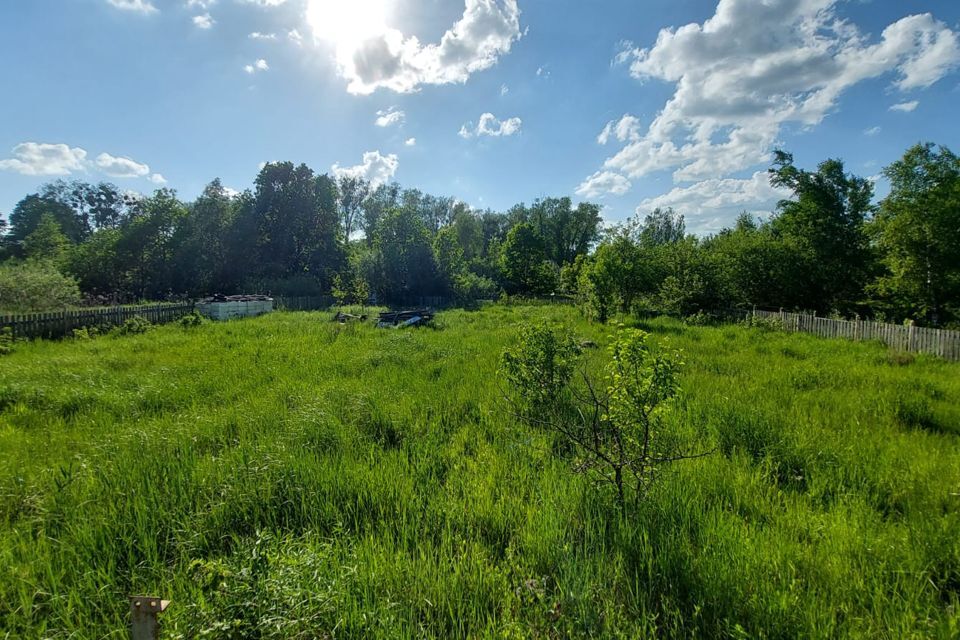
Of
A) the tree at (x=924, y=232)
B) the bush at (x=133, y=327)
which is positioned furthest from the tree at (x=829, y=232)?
the bush at (x=133, y=327)

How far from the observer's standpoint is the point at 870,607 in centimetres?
226

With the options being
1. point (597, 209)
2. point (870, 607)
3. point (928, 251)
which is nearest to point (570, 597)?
point (870, 607)

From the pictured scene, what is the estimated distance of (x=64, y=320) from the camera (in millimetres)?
13594

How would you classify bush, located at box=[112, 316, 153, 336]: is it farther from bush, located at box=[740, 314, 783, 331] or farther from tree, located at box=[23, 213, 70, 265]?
tree, located at box=[23, 213, 70, 265]

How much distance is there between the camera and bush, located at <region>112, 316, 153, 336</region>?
14.6 meters

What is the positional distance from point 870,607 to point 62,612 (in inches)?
195

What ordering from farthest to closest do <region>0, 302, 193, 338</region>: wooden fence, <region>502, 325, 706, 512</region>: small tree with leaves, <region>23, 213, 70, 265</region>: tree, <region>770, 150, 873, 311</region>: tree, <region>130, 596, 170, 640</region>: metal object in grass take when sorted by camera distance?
<region>23, 213, 70, 265</region>: tree
<region>770, 150, 873, 311</region>: tree
<region>0, 302, 193, 338</region>: wooden fence
<region>502, 325, 706, 512</region>: small tree with leaves
<region>130, 596, 170, 640</region>: metal object in grass

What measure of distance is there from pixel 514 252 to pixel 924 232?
34739 mm

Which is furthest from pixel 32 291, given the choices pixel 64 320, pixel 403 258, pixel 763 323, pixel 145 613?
pixel 763 323

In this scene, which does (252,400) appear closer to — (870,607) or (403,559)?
(403,559)

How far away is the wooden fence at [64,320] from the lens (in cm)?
1226

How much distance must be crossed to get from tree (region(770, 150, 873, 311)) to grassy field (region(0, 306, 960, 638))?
1934 centimetres

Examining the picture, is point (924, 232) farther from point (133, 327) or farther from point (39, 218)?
point (39, 218)

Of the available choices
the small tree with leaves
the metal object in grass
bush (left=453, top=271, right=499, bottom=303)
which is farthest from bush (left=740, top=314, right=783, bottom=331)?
bush (left=453, top=271, right=499, bottom=303)
